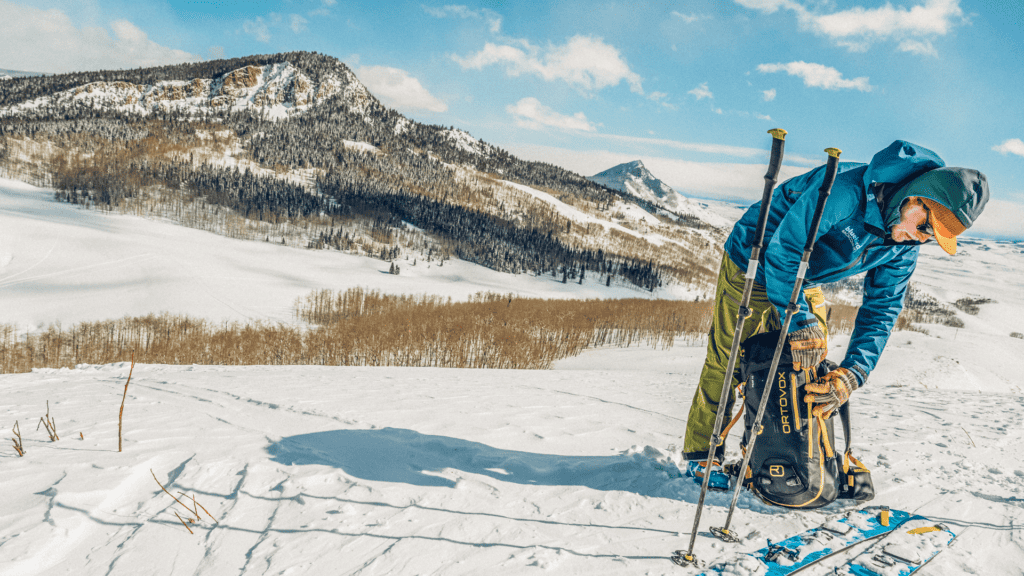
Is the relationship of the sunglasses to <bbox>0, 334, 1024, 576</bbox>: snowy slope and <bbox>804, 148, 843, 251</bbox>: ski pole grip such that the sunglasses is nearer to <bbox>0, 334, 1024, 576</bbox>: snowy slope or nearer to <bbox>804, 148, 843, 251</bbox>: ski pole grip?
<bbox>804, 148, 843, 251</bbox>: ski pole grip

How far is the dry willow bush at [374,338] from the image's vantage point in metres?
19.5

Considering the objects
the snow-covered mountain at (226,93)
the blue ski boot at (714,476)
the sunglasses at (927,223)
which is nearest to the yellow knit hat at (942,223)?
the sunglasses at (927,223)

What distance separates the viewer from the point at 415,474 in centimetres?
352

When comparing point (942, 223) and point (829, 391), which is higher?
point (942, 223)

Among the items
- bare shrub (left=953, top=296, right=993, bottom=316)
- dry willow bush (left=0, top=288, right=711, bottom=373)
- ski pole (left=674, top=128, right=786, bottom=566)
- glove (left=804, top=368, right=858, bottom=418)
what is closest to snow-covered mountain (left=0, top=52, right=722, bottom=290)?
dry willow bush (left=0, top=288, right=711, bottom=373)

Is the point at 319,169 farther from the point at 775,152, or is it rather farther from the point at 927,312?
the point at 927,312

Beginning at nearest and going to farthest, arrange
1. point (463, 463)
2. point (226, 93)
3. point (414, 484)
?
point (414, 484) → point (463, 463) → point (226, 93)

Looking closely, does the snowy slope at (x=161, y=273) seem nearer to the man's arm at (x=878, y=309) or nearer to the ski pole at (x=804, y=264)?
the ski pole at (x=804, y=264)

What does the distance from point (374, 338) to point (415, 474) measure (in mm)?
18468

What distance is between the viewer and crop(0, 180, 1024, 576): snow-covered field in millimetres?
2549

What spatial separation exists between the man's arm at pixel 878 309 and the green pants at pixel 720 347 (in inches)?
11.8

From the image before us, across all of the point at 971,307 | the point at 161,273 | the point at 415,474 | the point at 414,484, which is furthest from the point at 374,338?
the point at 971,307

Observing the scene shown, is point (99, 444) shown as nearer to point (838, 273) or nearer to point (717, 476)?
point (717, 476)

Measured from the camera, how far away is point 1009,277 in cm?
17862
